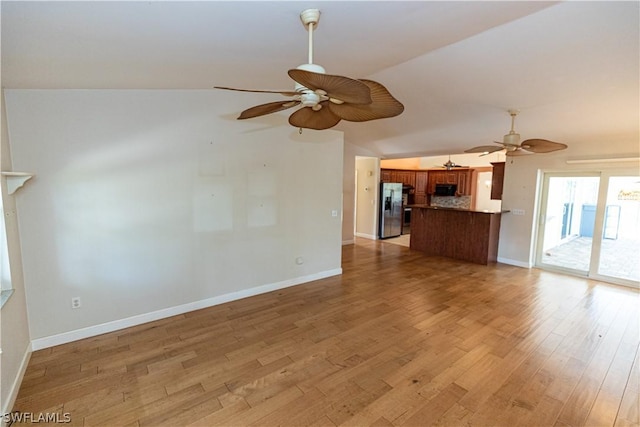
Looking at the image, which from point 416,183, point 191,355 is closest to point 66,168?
point 191,355

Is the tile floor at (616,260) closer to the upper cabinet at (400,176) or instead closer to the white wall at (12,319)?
the upper cabinet at (400,176)

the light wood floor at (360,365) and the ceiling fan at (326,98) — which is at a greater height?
the ceiling fan at (326,98)

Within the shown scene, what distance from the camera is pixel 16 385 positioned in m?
2.19

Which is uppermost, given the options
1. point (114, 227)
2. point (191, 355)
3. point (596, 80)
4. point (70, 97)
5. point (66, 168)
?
point (596, 80)

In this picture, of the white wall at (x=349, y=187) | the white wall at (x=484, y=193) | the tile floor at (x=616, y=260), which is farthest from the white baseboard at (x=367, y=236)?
the tile floor at (x=616, y=260)

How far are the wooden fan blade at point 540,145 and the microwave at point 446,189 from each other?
5.82 meters

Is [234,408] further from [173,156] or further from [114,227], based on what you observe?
[173,156]

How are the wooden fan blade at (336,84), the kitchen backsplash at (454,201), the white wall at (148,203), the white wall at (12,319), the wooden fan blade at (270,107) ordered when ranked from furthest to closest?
1. the kitchen backsplash at (454,201)
2. the white wall at (148,203)
3. the white wall at (12,319)
4. the wooden fan blade at (270,107)
5. the wooden fan blade at (336,84)

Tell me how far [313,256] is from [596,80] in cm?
403

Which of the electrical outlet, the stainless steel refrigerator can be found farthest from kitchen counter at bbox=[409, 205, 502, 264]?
the electrical outlet

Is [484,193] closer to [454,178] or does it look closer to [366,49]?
[454,178]

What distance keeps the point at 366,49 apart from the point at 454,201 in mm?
8441

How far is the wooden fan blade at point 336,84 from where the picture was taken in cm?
131

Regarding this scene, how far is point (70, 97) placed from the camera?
2.76 meters
